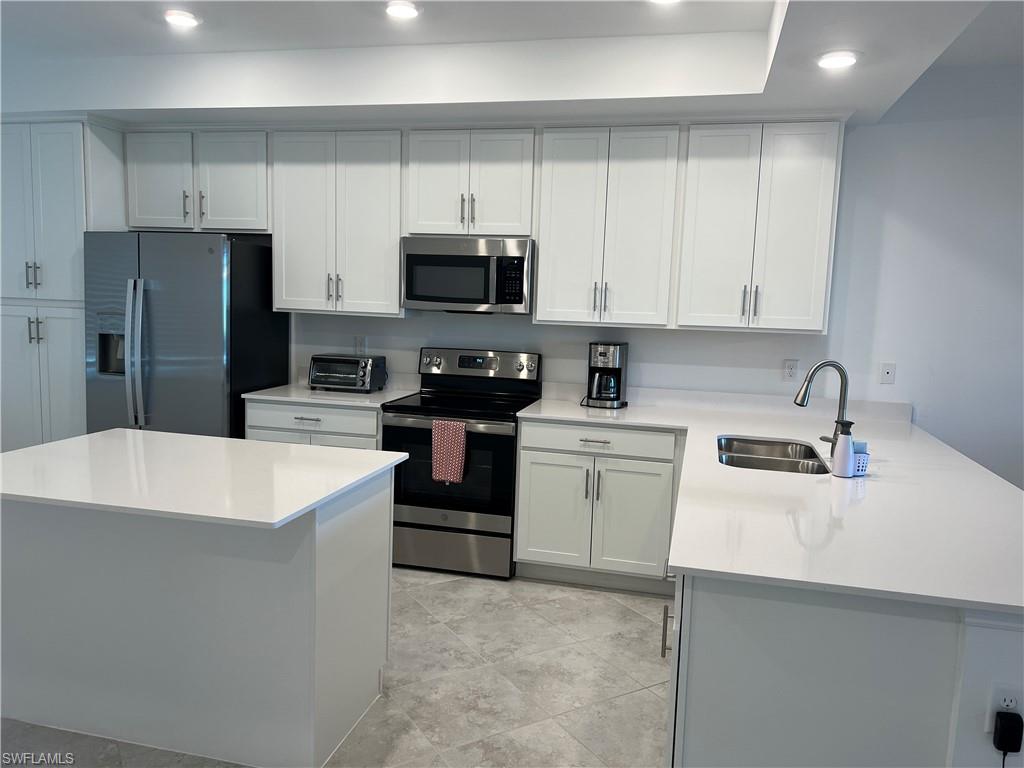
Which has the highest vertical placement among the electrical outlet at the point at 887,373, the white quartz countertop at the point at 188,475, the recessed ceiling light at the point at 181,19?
the recessed ceiling light at the point at 181,19

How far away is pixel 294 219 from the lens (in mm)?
3959

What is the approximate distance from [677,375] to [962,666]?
2.50 m

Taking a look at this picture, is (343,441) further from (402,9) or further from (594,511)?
(402,9)

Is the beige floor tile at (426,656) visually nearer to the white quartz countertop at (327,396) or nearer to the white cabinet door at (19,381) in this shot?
the white quartz countertop at (327,396)

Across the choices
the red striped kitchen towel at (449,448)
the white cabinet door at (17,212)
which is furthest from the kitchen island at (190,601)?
the white cabinet door at (17,212)

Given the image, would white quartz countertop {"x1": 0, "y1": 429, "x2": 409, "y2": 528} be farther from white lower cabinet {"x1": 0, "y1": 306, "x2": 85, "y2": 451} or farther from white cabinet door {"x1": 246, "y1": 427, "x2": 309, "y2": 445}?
white lower cabinet {"x1": 0, "y1": 306, "x2": 85, "y2": 451}

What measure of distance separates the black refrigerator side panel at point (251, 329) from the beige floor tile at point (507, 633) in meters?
1.67

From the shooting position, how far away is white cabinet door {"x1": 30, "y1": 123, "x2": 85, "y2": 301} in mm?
3969

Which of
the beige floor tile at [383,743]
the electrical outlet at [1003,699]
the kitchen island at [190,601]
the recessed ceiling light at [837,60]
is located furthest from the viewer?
the recessed ceiling light at [837,60]

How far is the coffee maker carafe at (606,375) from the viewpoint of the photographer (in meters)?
3.63

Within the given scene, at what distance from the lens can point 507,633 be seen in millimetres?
3041

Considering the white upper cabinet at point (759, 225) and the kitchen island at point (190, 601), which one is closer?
the kitchen island at point (190, 601)

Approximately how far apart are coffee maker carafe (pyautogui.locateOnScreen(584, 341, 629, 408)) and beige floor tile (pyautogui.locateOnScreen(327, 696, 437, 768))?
71.7 inches

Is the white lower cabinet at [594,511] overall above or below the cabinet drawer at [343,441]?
below
